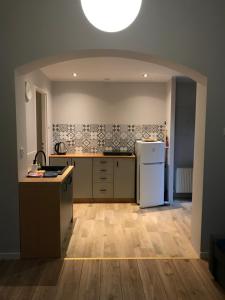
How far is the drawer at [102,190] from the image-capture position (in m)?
5.49

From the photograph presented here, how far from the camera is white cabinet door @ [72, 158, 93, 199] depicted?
214 inches

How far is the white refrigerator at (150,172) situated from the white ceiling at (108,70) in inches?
49.3

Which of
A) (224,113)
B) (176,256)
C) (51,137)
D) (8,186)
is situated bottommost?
(176,256)

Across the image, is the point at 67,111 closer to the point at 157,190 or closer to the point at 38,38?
the point at 157,190

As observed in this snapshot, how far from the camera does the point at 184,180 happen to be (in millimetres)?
5711

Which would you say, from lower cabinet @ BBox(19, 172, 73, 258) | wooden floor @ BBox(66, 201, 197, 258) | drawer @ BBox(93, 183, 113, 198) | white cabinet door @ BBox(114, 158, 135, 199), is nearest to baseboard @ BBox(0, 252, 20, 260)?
lower cabinet @ BBox(19, 172, 73, 258)

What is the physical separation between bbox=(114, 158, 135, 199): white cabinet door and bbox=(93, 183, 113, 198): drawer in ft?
0.32

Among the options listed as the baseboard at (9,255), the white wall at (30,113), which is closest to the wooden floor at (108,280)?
the baseboard at (9,255)

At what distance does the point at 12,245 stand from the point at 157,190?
2.94 m

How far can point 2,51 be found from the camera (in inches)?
111

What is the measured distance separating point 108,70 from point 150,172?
6.40 ft

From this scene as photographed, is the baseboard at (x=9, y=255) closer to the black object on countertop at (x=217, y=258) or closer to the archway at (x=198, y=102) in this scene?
the archway at (x=198, y=102)

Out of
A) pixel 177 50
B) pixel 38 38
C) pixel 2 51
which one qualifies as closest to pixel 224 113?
A: pixel 177 50

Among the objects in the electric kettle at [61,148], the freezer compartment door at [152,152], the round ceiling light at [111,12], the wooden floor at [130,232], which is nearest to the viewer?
the round ceiling light at [111,12]
